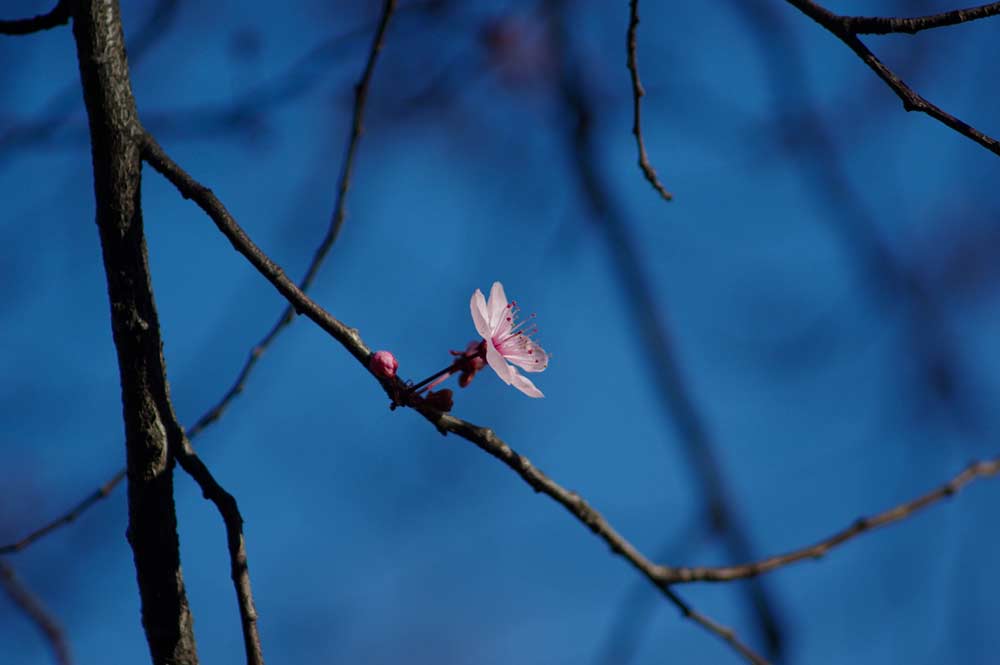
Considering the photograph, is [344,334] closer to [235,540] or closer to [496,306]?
[235,540]

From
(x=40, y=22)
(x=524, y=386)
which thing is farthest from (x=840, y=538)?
(x=40, y=22)

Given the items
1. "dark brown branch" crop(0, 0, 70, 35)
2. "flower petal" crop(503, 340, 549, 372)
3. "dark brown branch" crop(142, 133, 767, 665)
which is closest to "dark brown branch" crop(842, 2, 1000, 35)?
"dark brown branch" crop(142, 133, 767, 665)

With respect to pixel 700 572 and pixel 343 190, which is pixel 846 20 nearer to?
pixel 700 572

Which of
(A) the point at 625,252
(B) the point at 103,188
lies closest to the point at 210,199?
(B) the point at 103,188

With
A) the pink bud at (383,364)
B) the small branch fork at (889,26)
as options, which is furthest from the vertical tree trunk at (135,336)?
the small branch fork at (889,26)

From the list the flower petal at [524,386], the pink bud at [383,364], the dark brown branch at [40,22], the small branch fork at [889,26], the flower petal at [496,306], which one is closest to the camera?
the small branch fork at [889,26]

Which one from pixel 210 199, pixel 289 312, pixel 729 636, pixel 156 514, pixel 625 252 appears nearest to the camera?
pixel 210 199

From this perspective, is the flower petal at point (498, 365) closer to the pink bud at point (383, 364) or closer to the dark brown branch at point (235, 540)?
the pink bud at point (383, 364)

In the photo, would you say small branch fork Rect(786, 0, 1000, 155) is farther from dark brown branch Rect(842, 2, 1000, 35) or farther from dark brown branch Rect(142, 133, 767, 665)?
dark brown branch Rect(142, 133, 767, 665)
